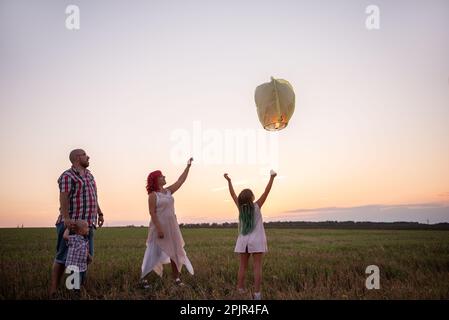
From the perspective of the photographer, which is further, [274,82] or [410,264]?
[410,264]

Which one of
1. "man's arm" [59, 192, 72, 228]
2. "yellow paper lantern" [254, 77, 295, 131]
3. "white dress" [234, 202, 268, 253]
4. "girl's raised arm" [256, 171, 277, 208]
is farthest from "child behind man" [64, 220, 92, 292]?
"yellow paper lantern" [254, 77, 295, 131]

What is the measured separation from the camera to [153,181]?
7.63 meters

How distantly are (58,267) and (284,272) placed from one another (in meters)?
4.80

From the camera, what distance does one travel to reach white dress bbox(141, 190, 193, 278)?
776cm

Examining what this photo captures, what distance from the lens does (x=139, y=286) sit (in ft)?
25.3

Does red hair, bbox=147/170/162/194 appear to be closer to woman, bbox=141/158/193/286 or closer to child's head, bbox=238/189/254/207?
woman, bbox=141/158/193/286

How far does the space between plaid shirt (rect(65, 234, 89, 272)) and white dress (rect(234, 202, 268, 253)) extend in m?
2.33

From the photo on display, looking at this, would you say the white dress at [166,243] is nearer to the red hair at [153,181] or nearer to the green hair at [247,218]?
the red hair at [153,181]

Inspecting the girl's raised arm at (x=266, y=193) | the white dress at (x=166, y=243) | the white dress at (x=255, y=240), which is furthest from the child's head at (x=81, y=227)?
the girl's raised arm at (x=266, y=193)

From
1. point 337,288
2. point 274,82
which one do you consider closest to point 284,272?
point 337,288
